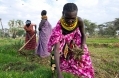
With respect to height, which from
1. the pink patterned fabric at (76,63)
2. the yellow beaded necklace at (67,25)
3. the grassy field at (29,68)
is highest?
the yellow beaded necklace at (67,25)

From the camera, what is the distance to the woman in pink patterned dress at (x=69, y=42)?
156 inches

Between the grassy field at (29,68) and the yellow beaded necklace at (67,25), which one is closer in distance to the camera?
the yellow beaded necklace at (67,25)

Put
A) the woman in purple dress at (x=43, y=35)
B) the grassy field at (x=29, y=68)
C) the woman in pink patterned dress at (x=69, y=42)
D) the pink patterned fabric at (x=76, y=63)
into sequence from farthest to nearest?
1. the woman in purple dress at (x=43, y=35)
2. the grassy field at (x=29, y=68)
3. the pink patterned fabric at (x=76, y=63)
4. the woman in pink patterned dress at (x=69, y=42)

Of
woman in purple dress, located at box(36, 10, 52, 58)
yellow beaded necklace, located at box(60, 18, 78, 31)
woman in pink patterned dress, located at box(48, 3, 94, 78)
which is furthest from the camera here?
woman in purple dress, located at box(36, 10, 52, 58)

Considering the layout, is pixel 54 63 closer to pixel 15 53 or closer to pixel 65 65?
pixel 65 65

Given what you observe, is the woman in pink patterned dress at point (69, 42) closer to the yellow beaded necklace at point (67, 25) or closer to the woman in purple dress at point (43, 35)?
the yellow beaded necklace at point (67, 25)

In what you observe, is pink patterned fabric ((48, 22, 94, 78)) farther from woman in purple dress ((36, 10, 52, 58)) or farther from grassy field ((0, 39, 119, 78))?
woman in purple dress ((36, 10, 52, 58))

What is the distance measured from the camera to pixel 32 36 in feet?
39.7

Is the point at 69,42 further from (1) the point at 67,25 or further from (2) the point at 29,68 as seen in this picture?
(2) the point at 29,68

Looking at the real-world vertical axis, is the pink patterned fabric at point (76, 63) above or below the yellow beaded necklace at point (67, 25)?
below

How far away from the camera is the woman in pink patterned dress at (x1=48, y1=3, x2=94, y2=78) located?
3957 millimetres

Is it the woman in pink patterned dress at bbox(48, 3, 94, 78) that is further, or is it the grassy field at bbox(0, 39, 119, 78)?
the grassy field at bbox(0, 39, 119, 78)

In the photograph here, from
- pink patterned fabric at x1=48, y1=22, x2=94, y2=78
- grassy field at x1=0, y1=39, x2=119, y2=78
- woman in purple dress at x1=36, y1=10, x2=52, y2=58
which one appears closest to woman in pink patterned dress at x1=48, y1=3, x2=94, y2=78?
pink patterned fabric at x1=48, y1=22, x2=94, y2=78

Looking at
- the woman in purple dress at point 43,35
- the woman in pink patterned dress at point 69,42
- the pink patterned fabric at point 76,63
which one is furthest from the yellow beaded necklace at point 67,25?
the woman in purple dress at point 43,35
